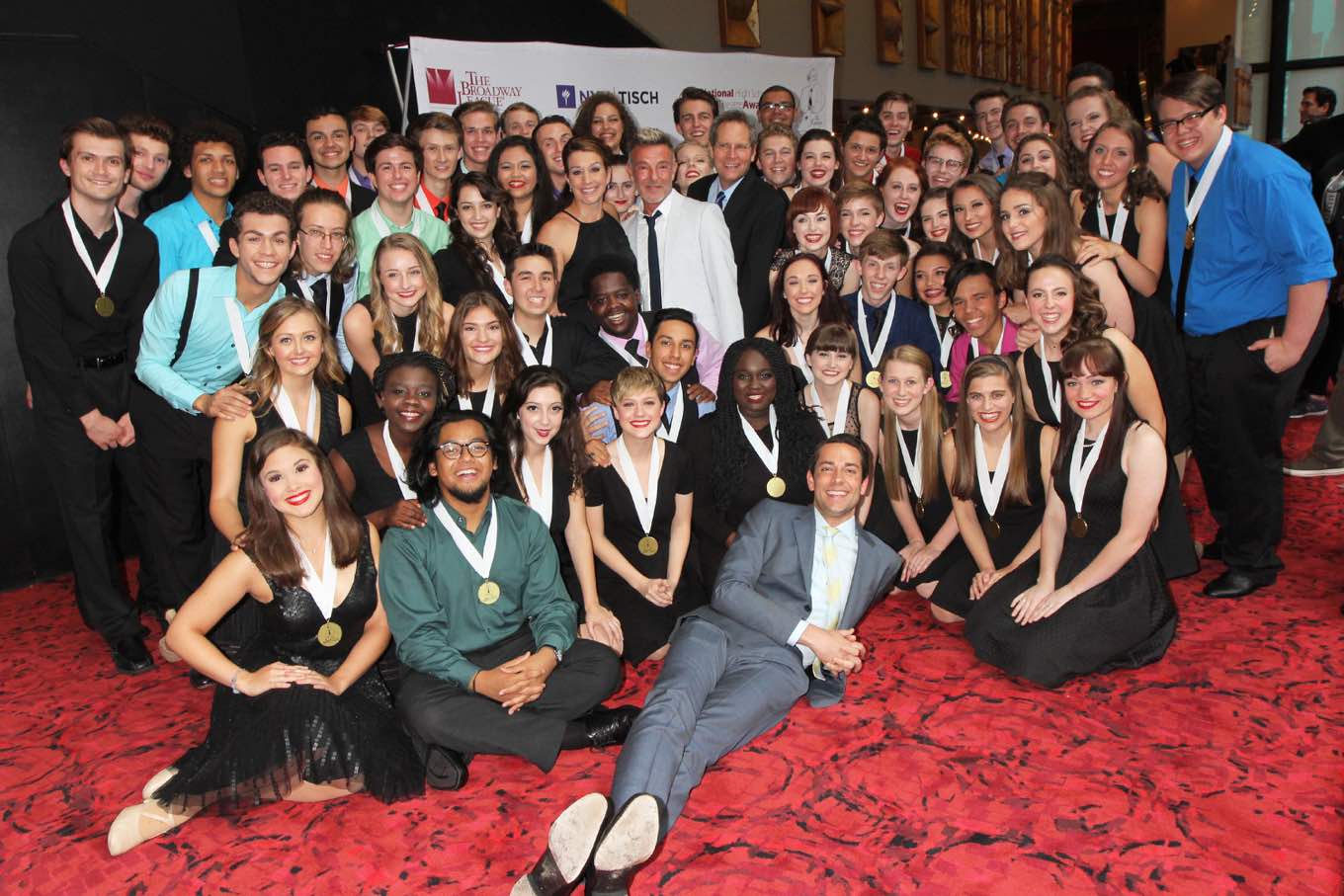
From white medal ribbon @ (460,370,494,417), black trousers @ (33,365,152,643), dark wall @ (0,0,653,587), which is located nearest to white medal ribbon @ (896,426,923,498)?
white medal ribbon @ (460,370,494,417)

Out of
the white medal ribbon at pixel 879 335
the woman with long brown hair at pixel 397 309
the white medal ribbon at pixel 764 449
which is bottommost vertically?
the white medal ribbon at pixel 764 449

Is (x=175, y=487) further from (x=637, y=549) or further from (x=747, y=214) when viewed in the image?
(x=747, y=214)

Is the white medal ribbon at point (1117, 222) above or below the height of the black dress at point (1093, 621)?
above

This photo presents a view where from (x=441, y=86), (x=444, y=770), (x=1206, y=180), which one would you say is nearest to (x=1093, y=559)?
(x=1206, y=180)

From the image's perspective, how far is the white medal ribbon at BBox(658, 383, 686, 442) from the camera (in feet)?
13.4

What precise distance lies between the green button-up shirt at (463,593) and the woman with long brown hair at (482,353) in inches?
25.6

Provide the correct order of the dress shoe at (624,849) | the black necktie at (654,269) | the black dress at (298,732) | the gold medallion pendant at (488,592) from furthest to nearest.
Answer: the black necktie at (654,269), the gold medallion pendant at (488,592), the black dress at (298,732), the dress shoe at (624,849)

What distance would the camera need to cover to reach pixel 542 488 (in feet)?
12.4

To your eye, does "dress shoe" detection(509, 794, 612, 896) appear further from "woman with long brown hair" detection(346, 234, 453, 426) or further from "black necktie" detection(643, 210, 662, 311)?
"black necktie" detection(643, 210, 662, 311)

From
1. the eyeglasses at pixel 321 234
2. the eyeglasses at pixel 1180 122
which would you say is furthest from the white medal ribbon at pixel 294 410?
the eyeglasses at pixel 1180 122

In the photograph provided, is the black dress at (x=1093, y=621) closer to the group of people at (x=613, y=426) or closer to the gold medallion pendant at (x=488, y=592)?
the group of people at (x=613, y=426)

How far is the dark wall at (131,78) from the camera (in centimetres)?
475

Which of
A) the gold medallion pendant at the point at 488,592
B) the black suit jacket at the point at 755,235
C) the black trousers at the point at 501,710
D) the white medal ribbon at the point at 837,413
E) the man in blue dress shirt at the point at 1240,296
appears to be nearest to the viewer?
the black trousers at the point at 501,710

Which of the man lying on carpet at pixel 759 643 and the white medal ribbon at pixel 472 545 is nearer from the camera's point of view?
the man lying on carpet at pixel 759 643
